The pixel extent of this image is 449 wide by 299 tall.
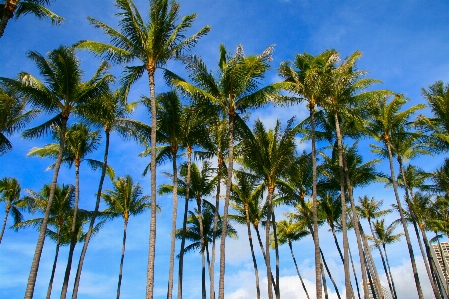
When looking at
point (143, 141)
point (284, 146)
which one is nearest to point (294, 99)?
point (284, 146)

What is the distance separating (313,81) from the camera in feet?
58.6

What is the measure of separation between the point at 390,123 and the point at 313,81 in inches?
323

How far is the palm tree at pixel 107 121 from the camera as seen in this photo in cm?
1770

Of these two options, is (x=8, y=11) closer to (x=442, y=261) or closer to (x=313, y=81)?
(x=313, y=81)

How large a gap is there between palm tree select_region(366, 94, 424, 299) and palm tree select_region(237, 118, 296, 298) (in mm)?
6821

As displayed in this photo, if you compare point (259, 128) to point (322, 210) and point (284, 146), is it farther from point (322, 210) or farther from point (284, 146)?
point (322, 210)

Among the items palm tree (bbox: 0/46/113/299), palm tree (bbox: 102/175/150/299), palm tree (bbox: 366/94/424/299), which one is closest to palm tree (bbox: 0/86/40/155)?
palm tree (bbox: 0/46/113/299)

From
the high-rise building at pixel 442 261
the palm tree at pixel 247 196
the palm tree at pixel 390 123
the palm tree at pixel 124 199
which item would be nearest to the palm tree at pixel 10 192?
the palm tree at pixel 124 199

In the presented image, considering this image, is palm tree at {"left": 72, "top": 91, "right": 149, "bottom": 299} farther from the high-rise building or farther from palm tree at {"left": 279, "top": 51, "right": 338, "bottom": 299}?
the high-rise building

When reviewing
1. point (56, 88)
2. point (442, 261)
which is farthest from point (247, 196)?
point (442, 261)

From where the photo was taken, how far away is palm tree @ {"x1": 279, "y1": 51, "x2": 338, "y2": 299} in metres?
16.9

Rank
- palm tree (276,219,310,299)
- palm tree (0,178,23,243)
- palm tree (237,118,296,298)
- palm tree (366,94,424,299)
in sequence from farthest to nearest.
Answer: palm tree (276,219,310,299)
palm tree (0,178,23,243)
palm tree (366,94,424,299)
palm tree (237,118,296,298)

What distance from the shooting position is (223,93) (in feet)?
54.5

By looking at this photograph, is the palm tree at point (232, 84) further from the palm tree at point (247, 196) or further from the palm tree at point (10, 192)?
the palm tree at point (10, 192)
